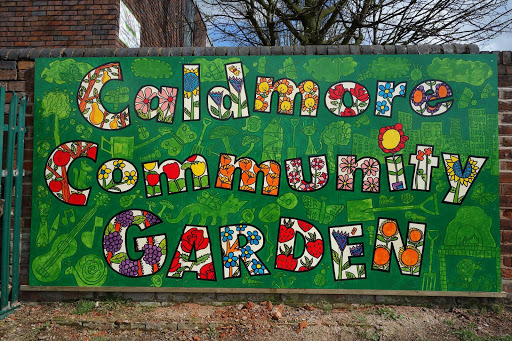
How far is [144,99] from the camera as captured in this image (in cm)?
327

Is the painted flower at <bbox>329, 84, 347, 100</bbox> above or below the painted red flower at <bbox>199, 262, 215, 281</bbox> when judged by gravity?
above

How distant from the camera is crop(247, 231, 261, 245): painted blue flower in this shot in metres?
3.18

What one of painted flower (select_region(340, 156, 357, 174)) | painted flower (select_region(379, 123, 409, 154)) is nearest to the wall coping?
painted flower (select_region(379, 123, 409, 154))

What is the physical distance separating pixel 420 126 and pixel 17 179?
3697mm

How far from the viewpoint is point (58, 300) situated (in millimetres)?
3256

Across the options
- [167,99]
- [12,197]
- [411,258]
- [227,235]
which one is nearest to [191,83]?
[167,99]

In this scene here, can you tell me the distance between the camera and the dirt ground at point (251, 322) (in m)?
2.87

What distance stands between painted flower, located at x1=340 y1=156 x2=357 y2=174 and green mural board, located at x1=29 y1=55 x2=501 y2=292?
0.04ft

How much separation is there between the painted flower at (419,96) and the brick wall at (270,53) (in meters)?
0.35

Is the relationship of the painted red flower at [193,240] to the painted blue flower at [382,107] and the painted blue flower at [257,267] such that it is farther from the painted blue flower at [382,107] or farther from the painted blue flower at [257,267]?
the painted blue flower at [382,107]

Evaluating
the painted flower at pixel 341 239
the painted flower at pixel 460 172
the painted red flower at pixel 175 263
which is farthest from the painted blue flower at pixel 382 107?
the painted red flower at pixel 175 263

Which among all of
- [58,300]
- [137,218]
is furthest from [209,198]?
[58,300]

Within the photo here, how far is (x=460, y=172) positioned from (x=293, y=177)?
1505 mm

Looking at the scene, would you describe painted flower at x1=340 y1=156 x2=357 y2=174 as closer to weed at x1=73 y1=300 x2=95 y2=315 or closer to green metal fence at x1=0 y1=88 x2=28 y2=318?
weed at x1=73 y1=300 x2=95 y2=315
